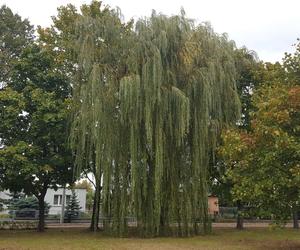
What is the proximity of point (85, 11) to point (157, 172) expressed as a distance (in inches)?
482

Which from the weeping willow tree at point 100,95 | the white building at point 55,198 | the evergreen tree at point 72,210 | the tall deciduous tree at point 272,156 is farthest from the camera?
the white building at point 55,198

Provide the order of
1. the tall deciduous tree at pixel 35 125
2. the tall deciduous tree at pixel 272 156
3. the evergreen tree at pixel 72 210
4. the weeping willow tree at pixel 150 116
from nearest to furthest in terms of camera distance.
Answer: the tall deciduous tree at pixel 272 156 → the weeping willow tree at pixel 150 116 → the tall deciduous tree at pixel 35 125 → the evergreen tree at pixel 72 210

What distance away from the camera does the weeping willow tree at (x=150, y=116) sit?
22938 millimetres

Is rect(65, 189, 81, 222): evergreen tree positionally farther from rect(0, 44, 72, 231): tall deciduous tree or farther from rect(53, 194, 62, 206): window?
rect(0, 44, 72, 231): tall deciduous tree

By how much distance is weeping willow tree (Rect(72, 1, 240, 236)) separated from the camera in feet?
75.3

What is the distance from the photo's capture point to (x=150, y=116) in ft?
74.8

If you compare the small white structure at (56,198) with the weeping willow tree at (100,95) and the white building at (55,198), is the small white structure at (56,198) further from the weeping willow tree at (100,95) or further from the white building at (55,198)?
the weeping willow tree at (100,95)

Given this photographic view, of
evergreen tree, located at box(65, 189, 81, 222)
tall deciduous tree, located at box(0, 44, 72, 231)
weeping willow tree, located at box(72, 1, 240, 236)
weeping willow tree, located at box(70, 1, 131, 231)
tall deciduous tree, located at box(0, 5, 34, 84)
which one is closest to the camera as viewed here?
weeping willow tree, located at box(72, 1, 240, 236)

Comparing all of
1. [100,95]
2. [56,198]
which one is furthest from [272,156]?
[56,198]

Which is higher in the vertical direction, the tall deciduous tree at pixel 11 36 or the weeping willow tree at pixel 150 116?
the tall deciduous tree at pixel 11 36

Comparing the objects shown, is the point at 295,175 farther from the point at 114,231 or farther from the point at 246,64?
the point at 246,64

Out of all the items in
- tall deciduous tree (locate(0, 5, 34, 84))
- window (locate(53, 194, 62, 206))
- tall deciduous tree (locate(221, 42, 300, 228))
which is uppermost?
tall deciduous tree (locate(0, 5, 34, 84))

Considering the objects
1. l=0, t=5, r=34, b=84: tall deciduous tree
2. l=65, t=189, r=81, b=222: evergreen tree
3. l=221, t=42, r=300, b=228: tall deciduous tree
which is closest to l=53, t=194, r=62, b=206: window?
l=65, t=189, r=81, b=222: evergreen tree

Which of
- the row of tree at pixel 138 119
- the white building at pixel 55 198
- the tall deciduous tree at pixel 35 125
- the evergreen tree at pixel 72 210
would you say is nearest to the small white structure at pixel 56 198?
the white building at pixel 55 198
